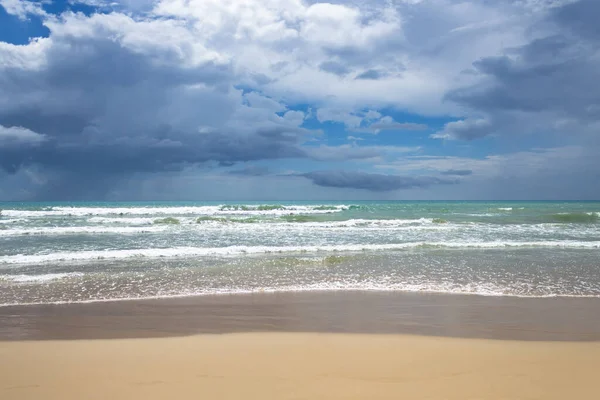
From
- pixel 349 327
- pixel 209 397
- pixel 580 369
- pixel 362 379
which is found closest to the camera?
pixel 209 397

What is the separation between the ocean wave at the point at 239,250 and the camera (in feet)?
41.3

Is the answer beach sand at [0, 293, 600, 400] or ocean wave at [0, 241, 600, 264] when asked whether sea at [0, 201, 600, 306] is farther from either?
beach sand at [0, 293, 600, 400]

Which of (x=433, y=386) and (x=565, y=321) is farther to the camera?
(x=565, y=321)

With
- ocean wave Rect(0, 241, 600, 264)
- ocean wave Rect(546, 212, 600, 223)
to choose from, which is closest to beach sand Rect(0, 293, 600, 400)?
ocean wave Rect(0, 241, 600, 264)

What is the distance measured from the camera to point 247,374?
409 centimetres

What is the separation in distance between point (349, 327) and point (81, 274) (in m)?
7.86

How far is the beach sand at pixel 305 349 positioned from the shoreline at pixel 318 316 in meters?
0.03

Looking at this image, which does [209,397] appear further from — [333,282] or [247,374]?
[333,282]

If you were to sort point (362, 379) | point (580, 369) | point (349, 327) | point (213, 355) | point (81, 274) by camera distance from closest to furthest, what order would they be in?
1. point (362, 379)
2. point (580, 369)
3. point (213, 355)
4. point (349, 327)
5. point (81, 274)

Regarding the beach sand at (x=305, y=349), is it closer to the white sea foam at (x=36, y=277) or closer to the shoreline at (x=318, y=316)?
the shoreline at (x=318, y=316)

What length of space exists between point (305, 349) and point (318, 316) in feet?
5.43

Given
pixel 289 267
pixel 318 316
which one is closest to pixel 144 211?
pixel 289 267

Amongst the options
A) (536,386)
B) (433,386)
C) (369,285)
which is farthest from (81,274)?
(536,386)

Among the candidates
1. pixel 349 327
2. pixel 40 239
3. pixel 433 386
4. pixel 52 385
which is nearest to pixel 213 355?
pixel 52 385
